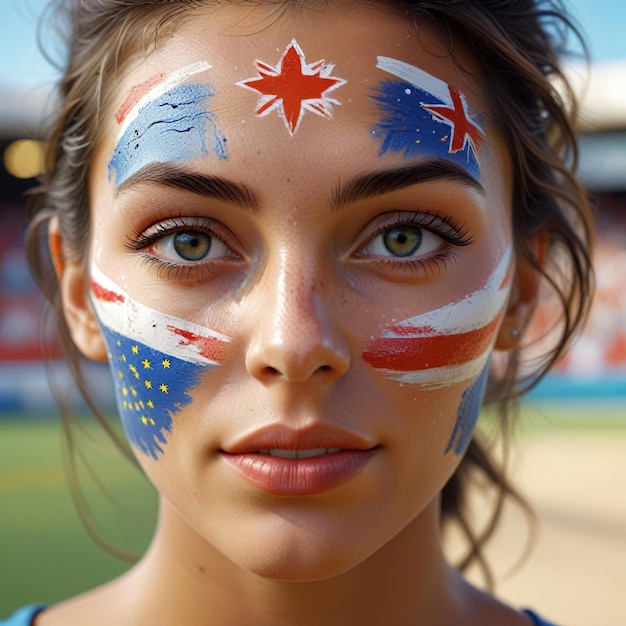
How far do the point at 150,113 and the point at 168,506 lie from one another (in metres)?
0.80

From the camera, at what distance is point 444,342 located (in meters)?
1.52

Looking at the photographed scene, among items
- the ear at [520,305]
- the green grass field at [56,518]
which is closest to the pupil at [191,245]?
the ear at [520,305]

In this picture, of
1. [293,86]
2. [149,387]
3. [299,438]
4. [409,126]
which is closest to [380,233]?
[409,126]

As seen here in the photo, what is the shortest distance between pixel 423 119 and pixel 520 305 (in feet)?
1.76

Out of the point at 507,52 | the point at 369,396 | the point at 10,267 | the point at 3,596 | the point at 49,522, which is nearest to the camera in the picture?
the point at 369,396

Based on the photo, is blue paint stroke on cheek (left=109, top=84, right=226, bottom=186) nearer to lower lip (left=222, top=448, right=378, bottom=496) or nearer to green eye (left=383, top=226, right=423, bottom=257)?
green eye (left=383, top=226, right=423, bottom=257)

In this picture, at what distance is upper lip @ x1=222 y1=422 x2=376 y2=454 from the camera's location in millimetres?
1374

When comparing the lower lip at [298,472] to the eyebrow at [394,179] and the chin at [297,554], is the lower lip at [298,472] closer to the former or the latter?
the chin at [297,554]

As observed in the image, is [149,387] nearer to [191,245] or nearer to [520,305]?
[191,245]

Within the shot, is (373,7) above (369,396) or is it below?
above

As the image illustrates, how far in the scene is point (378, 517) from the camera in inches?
57.3

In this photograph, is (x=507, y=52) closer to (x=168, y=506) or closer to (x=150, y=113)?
(x=150, y=113)

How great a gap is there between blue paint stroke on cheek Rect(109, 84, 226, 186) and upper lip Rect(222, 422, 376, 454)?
47 centimetres

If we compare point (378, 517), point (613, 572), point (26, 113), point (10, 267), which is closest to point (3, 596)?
point (613, 572)
